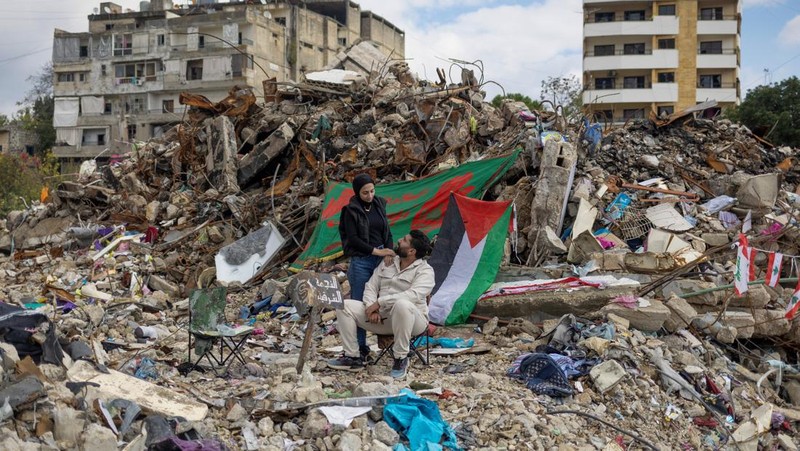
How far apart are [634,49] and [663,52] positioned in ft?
5.38

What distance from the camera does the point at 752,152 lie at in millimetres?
12898

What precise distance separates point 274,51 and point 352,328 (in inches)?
1518

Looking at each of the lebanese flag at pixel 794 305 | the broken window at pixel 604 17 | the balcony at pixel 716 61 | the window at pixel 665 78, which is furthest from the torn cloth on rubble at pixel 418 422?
the broken window at pixel 604 17

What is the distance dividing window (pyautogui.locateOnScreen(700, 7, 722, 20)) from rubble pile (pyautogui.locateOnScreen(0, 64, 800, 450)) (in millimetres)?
33361

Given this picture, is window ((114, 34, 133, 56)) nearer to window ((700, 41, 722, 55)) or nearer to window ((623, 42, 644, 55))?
window ((623, 42, 644, 55))

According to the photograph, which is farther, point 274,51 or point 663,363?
point 274,51

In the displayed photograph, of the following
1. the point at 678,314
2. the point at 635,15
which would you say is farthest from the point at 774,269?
the point at 635,15

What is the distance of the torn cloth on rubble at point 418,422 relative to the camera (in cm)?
474

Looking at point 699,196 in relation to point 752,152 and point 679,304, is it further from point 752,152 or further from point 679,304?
point 679,304

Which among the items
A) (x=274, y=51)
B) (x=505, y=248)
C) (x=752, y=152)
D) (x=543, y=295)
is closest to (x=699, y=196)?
(x=752, y=152)

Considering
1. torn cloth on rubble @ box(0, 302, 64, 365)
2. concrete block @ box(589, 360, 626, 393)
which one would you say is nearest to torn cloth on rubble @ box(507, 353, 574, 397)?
concrete block @ box(589, 360, 626, 393)

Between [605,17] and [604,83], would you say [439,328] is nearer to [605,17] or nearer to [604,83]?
[604,83]

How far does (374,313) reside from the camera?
20.4 feet

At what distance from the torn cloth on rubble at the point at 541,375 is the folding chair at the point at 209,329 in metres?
2.13
